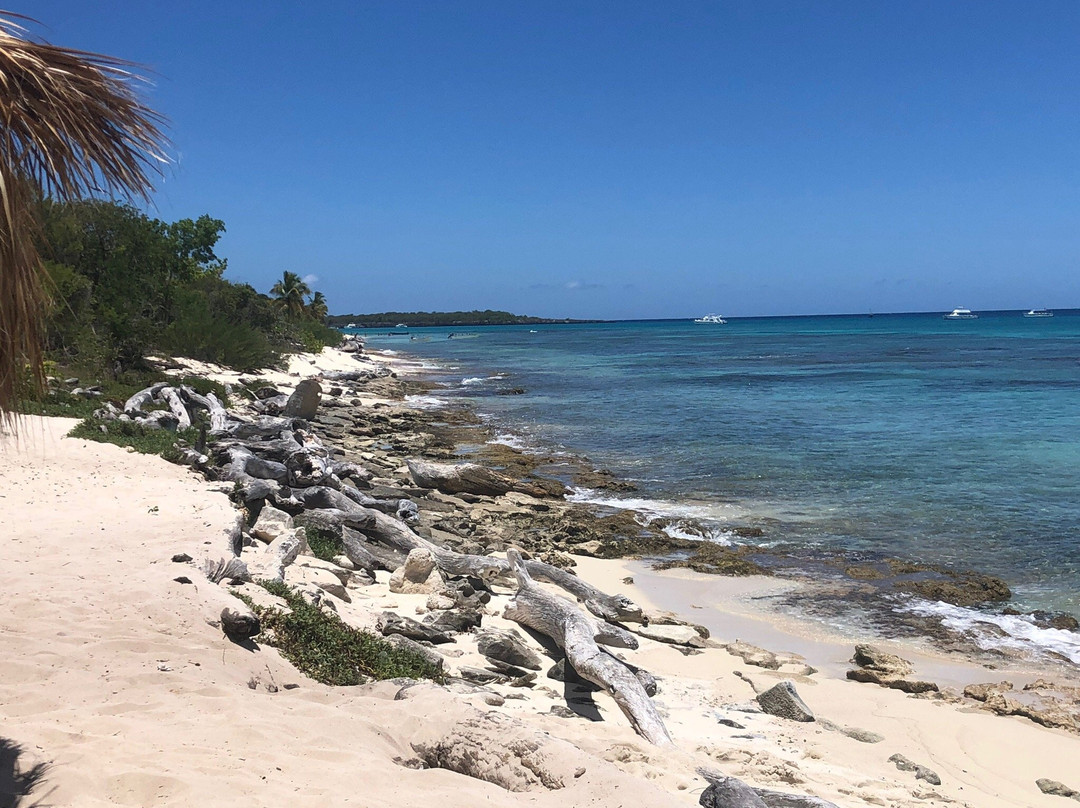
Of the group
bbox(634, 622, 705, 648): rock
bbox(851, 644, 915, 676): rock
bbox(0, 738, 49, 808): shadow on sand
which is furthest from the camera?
bbox(634, 622, 705, 648): rock

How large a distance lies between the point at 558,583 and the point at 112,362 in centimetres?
1448

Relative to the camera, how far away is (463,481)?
15188mm

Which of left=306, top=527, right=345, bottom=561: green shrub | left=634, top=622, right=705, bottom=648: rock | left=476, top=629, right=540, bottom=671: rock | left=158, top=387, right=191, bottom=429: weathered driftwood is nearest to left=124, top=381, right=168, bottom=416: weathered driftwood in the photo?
left=158, top=387, right=191, bottom=429: weathered driftwood

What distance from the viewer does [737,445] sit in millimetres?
21359

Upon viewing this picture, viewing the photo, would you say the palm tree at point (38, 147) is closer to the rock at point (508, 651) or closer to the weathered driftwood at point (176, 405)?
the rock at point (508, 651)

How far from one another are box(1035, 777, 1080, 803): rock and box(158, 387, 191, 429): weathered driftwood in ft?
42.9

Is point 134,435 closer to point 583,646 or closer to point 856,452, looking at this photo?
point 583,646

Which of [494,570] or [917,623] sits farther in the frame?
[917,623]

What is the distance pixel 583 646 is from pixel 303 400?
15215 millimetres

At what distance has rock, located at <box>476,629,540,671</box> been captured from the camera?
6738 mm

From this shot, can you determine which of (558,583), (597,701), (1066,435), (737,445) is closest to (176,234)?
(737,445)

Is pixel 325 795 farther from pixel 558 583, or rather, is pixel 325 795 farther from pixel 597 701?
pixel 558 583

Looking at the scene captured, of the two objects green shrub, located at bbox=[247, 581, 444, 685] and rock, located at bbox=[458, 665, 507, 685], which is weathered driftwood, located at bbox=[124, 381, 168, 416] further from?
rock, located at bbox=[458, 665, 507, 685]

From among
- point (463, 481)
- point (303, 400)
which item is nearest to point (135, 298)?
point (303, 400)
